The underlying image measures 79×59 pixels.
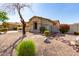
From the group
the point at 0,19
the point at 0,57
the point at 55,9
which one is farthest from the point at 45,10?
the point at 0,57

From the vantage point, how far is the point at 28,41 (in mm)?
3943

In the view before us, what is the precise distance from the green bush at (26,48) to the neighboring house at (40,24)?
212 mm

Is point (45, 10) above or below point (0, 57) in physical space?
above

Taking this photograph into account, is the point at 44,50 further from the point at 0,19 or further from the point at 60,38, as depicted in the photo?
the point at 0,19

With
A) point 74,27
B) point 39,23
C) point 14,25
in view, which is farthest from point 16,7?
point 74,27

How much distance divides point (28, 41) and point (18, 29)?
236 mm

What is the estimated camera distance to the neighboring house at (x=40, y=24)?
3965 mm

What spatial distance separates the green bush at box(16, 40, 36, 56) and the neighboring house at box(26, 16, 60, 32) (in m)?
0.21

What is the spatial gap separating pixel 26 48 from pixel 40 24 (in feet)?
1.37

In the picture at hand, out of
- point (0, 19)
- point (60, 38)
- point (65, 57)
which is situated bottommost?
point (65, 57)

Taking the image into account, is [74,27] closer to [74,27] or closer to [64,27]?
[74,27]

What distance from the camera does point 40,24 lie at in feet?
13.1

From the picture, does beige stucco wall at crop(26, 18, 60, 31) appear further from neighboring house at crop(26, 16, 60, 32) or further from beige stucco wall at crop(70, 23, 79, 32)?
beige stucco wall at crop(70, 23, 79, 32)

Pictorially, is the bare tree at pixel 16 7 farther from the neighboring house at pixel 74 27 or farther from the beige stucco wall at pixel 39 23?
the neighboring house at pixel 74 27
